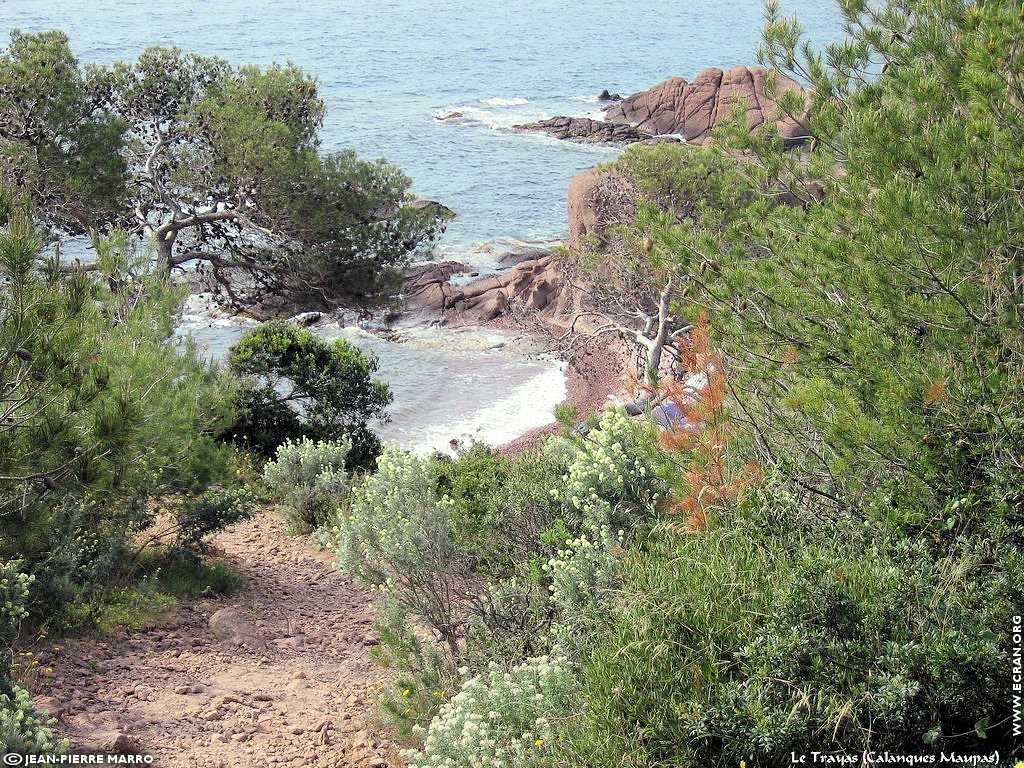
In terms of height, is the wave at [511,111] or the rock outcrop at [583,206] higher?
the wave at [511,111]

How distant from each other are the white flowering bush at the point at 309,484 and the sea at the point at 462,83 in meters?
6.80

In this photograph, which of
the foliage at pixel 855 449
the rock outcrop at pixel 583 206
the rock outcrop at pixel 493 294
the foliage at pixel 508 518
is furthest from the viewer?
the rock outcrop at pixel 493 294

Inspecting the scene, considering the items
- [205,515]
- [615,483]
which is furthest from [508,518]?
[205,515]

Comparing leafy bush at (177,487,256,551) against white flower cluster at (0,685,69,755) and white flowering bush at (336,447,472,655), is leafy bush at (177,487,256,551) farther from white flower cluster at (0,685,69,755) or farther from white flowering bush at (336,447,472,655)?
white flower cluster at (0,685,69,755)

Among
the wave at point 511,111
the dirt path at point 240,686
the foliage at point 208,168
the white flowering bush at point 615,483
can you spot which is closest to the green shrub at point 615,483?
the white flowering bush at point 615,483

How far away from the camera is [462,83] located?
69.9m

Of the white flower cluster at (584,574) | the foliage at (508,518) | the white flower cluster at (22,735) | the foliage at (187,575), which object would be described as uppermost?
the white flower cluster at (584,574)

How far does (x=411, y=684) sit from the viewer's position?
238 inches

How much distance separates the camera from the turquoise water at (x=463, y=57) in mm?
44719

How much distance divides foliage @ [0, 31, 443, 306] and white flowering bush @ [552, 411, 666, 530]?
11.3 m

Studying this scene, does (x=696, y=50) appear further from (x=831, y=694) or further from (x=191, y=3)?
(x=831, y=694)

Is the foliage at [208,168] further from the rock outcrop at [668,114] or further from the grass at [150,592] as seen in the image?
the rock outcrop at [668,114]

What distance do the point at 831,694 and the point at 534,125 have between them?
53984 mm

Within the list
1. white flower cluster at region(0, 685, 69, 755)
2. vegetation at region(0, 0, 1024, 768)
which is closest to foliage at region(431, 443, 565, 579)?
vegetation at region(0, 0, 1024, 768)
